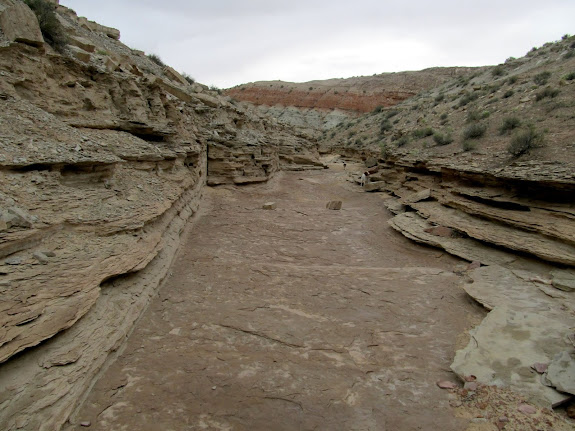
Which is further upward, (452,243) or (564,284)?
(564,284)

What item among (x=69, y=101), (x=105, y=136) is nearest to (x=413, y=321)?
(x=105, y=136)

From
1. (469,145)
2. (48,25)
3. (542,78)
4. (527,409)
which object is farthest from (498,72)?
(527,409)

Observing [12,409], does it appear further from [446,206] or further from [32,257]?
[446,206]

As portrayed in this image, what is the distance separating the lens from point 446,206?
964 cm

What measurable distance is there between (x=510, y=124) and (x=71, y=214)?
540 inches

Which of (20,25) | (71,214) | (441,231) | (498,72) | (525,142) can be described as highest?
(498,72)

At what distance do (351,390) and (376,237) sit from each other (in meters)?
6.27

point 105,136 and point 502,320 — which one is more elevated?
point 105,136

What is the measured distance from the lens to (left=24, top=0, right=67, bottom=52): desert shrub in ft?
29.0

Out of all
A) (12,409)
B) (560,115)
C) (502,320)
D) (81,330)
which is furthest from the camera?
(560,115)

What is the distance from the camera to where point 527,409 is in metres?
3.15

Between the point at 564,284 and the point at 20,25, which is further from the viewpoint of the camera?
the point at 20,25

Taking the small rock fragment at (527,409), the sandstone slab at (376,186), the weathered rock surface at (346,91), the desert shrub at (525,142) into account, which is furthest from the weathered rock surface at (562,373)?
the weathered rock surface at (346,91)

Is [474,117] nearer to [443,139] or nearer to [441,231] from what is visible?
[443,139]
